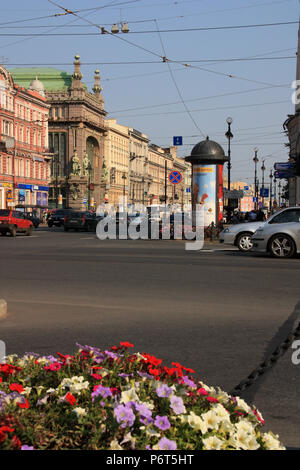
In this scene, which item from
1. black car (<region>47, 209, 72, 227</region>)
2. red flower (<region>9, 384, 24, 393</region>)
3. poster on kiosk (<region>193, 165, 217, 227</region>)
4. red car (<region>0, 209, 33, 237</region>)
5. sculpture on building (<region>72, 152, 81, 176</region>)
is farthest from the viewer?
sculpture on building (<region>72, 152, 81, 176</region>)

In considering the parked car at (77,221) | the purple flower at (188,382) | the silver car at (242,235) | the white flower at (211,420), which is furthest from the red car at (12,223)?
the white flower at (211,420)

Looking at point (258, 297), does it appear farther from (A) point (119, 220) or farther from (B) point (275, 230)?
(A) point (119, 220)

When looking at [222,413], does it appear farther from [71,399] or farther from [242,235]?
[242,235]

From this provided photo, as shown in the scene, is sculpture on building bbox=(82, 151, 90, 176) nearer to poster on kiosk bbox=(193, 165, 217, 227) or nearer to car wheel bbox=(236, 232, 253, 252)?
poster on kiosk bbox=(193, 165, 217, 227)

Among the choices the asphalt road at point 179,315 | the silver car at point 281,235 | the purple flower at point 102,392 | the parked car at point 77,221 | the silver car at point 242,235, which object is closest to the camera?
the purple flower at point 102,392

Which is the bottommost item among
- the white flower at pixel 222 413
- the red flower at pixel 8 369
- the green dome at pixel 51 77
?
the white flower at pixel 222 413

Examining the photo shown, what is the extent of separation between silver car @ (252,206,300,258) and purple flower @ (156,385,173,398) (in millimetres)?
18285

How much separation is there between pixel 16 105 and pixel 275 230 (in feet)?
204

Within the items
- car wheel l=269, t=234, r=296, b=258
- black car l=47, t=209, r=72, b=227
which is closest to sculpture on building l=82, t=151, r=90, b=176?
black car l=47, t=209, r=72, b=227

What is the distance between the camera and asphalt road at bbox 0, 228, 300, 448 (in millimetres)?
5957

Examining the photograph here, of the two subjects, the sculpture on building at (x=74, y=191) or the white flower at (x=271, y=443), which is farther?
the sculpture on building at (x=74, y=191)

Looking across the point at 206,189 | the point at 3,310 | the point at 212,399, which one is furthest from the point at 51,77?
the point at 212,399

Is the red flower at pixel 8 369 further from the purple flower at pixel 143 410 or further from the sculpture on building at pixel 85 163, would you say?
the sculpture on building at pixel 85 163

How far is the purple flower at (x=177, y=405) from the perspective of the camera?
2.90 meters
